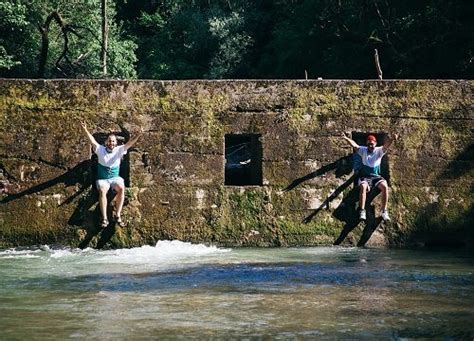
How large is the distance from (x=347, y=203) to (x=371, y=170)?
576mm

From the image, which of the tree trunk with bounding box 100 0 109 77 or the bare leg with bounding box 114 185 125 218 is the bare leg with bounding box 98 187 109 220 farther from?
the tree trunk with bounding box 100 0 109 77

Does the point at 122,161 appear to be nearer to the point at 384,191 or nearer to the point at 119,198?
the point at 119,198

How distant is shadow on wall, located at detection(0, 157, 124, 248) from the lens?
494 inches

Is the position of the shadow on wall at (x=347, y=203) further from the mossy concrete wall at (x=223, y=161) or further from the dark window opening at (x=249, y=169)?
the dark window opening at (x=249, y=169)

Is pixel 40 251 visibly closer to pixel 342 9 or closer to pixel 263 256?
pixel 263 256

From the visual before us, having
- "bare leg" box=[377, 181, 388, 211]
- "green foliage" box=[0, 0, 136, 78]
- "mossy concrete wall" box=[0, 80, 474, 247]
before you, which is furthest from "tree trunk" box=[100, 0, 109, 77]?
"bare leg" box=[377, 181, 388, 211]

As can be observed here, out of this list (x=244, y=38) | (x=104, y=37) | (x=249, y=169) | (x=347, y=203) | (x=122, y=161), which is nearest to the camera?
(x=347, y=203)

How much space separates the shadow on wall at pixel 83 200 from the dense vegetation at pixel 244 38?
5904mm

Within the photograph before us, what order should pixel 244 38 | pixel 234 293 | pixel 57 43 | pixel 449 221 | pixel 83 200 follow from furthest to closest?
pixel 244 38
pixel 57 43
pixel 449 221
pixel 83 200
pixel 234 293

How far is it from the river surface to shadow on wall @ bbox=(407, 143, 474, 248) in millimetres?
481

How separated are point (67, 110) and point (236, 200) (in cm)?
255

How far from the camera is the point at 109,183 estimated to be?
12398 millimetres

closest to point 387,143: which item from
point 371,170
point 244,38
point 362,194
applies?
point 371,170

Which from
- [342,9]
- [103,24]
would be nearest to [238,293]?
[342,9]
